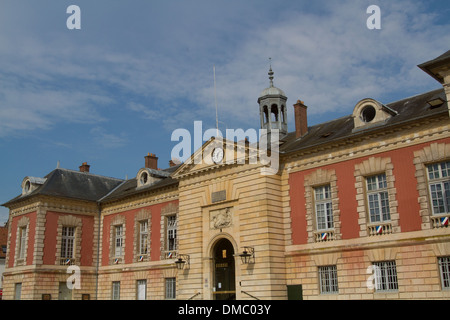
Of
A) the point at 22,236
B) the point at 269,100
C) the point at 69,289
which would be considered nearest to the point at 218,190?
the point at 269,100

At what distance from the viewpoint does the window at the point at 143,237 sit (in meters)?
29.1

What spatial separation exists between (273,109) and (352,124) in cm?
755

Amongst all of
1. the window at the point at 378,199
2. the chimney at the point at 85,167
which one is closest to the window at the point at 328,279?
the window at the point at 378,199

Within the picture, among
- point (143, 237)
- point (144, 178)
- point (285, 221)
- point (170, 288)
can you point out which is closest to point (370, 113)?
point (285, 221)

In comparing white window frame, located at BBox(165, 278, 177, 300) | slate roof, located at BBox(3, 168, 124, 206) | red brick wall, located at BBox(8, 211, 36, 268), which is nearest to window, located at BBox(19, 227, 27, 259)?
red brick wall, located at BBox(8, 211, 36, 268)

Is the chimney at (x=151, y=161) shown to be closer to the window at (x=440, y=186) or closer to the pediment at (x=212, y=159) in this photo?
the pediment at (x=212, y=159)

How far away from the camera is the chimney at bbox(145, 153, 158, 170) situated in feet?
113

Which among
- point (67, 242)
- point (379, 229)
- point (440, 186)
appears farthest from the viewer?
point (67, 242)

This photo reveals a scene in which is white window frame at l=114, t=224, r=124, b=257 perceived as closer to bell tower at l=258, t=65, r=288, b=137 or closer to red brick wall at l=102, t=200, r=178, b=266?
red brick wall at l=102, t=200, r=178, b=266

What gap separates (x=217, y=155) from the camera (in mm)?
23750

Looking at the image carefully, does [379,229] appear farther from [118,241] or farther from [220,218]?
[118,241]

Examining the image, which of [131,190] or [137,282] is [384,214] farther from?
[131,190]

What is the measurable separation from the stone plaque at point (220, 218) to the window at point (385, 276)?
7.09m

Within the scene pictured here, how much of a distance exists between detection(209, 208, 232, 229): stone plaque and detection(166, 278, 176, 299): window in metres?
5.31
